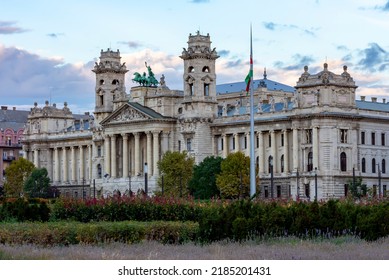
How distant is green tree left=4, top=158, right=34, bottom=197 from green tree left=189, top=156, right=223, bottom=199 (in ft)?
139

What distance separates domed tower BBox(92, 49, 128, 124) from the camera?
172250 millimetres

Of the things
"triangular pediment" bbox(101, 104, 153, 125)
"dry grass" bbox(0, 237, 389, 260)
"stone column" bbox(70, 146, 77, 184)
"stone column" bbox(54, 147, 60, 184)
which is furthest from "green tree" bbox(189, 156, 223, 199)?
"dry grass" bbox(0, 237, 389, 260)

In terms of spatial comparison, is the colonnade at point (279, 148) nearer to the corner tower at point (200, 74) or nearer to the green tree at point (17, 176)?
the corner tower at point (200, 74)

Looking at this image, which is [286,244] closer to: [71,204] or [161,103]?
[71,204]

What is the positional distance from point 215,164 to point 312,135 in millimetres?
13149

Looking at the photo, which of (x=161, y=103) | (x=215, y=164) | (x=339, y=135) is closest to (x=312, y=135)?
(x=339, y=135)

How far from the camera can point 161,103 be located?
15875 centimetres

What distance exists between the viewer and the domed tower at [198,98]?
500 ft

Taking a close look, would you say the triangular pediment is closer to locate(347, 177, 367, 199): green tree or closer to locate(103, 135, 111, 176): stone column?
locate(103, 135, 111, 176): stone column

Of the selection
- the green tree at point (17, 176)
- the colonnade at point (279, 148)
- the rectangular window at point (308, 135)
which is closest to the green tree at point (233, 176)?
the colonnade at point (279, 148)

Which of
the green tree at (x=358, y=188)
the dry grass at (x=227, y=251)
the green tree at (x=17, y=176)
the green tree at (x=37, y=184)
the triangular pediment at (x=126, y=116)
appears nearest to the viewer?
the dry grass at (x=227, y=251)

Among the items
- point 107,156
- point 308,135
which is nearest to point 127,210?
point 308,135

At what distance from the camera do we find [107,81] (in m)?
173

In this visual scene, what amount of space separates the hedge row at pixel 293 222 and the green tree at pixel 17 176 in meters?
132
